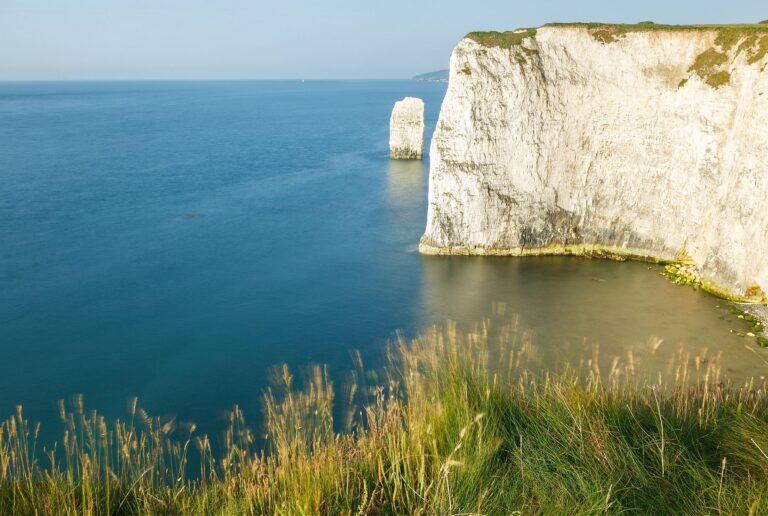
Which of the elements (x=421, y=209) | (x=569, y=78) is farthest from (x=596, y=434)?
(x=421, y=209)

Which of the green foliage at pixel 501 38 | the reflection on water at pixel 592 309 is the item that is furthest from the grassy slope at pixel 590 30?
the reflection on water at pixel 592 309

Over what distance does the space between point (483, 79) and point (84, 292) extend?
74.9 ft

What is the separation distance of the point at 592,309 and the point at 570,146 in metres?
10.4

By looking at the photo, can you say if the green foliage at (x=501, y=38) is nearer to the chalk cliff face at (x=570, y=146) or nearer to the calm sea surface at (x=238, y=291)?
the chalk cliff face at (x=570, y=146)

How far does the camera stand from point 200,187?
48.4m

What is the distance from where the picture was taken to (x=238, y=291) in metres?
27.1

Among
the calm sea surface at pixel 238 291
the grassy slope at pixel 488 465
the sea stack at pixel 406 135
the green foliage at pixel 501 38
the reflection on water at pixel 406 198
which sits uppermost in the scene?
the green foliage at pixel 501 38

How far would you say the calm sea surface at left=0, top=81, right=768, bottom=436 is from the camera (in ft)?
65.1

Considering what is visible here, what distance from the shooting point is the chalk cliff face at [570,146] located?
28500 mm

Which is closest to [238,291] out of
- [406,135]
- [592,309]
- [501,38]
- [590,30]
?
[592,309]

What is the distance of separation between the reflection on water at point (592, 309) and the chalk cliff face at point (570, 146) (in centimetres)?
161

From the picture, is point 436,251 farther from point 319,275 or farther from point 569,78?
point 569,78

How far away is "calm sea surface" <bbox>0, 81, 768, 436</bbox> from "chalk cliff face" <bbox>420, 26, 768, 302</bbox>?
201cm

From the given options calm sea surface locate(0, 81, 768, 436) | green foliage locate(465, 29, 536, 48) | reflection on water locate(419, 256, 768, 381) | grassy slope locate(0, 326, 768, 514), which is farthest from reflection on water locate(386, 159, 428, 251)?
grassy slope locate(0, 326, 768, 514)
